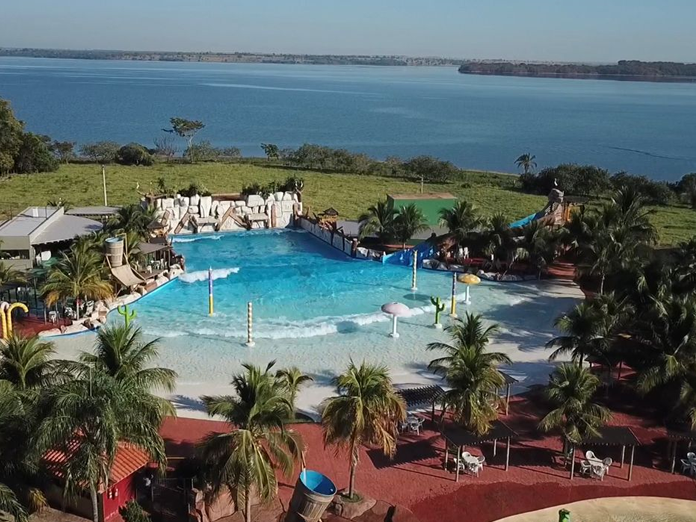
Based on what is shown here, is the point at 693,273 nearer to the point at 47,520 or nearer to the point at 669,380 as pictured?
the point at 669,380

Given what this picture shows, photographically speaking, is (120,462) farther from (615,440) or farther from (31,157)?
(31,157)

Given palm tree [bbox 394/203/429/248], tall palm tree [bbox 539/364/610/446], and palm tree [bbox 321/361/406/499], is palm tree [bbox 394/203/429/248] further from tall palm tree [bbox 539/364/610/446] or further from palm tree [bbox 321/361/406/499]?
palm tree [bbox 321/361/406/499]

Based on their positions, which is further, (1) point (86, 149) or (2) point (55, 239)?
(1) point (86, 149)

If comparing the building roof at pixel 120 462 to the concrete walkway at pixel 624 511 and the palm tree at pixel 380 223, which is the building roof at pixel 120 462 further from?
the palm tree at pixel 380 223

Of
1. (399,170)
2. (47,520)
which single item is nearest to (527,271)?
(47,520)

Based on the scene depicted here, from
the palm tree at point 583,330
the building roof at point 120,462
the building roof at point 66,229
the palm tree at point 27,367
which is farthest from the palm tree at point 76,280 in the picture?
the palm tree at point 583,330

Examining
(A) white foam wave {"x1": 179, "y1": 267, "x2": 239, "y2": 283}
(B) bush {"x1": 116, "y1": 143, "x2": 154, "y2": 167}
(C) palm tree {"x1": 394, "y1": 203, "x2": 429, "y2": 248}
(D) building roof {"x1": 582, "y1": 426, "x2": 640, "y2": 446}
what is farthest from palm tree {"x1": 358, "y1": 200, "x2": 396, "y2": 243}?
(B) bush {"x1": 116, "y1": 143, "x2": 154, "y2": 167}
